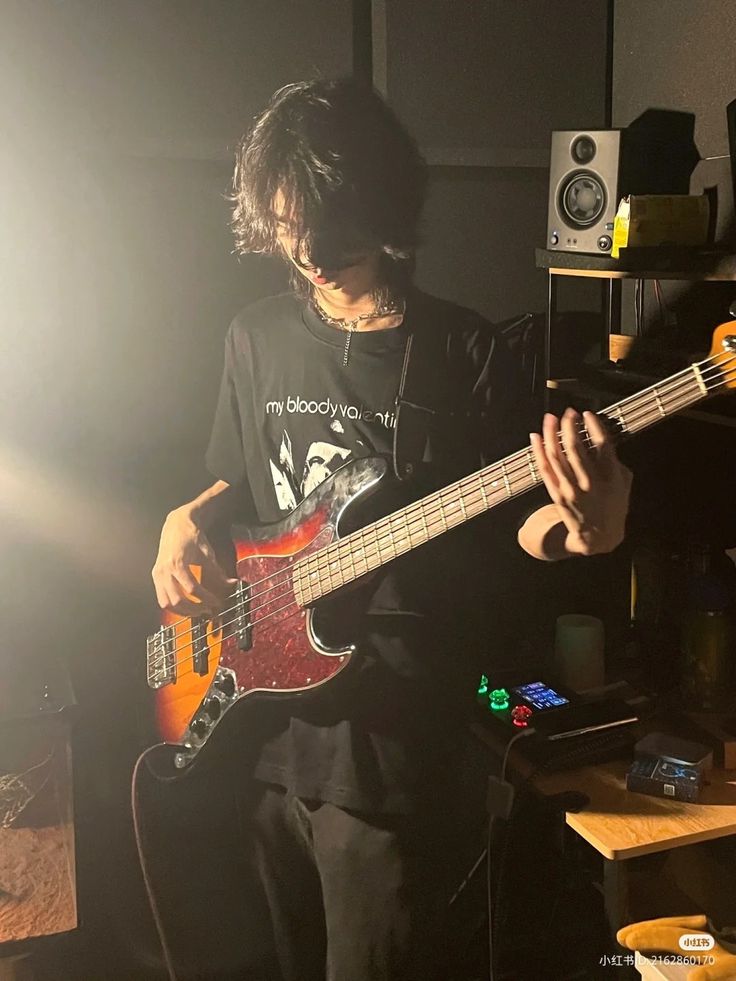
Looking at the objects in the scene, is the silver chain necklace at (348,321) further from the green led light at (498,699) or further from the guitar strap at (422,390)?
the green led light at (498,699)

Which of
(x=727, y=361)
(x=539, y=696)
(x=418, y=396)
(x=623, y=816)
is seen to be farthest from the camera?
(x=539, y=696)

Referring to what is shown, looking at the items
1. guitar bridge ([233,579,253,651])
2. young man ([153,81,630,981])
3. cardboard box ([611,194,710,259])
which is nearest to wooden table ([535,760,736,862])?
young man ([153,81,630,981])

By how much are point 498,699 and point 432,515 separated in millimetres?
387

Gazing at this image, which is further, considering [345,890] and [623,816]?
[345,890]

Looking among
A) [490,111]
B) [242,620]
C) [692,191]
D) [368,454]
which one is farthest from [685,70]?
[242,620]

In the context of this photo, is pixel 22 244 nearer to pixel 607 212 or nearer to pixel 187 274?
pixel 187 274

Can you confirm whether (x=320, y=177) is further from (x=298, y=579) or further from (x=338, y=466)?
(x=298, y=579)

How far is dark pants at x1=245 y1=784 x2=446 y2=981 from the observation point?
1.54 metres

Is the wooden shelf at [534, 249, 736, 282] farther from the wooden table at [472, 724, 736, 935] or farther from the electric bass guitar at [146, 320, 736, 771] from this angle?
the wooden table at [472, 724, 736, 935]

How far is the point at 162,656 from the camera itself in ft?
5.12

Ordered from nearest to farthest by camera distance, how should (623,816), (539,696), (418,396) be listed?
1. (623,816)
2. (418,396)
3. (539,696)

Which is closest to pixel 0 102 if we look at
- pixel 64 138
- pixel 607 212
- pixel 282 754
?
pixel 64 138

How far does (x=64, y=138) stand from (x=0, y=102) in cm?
10

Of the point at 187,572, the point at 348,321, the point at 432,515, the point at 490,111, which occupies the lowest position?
the point at 187,572
